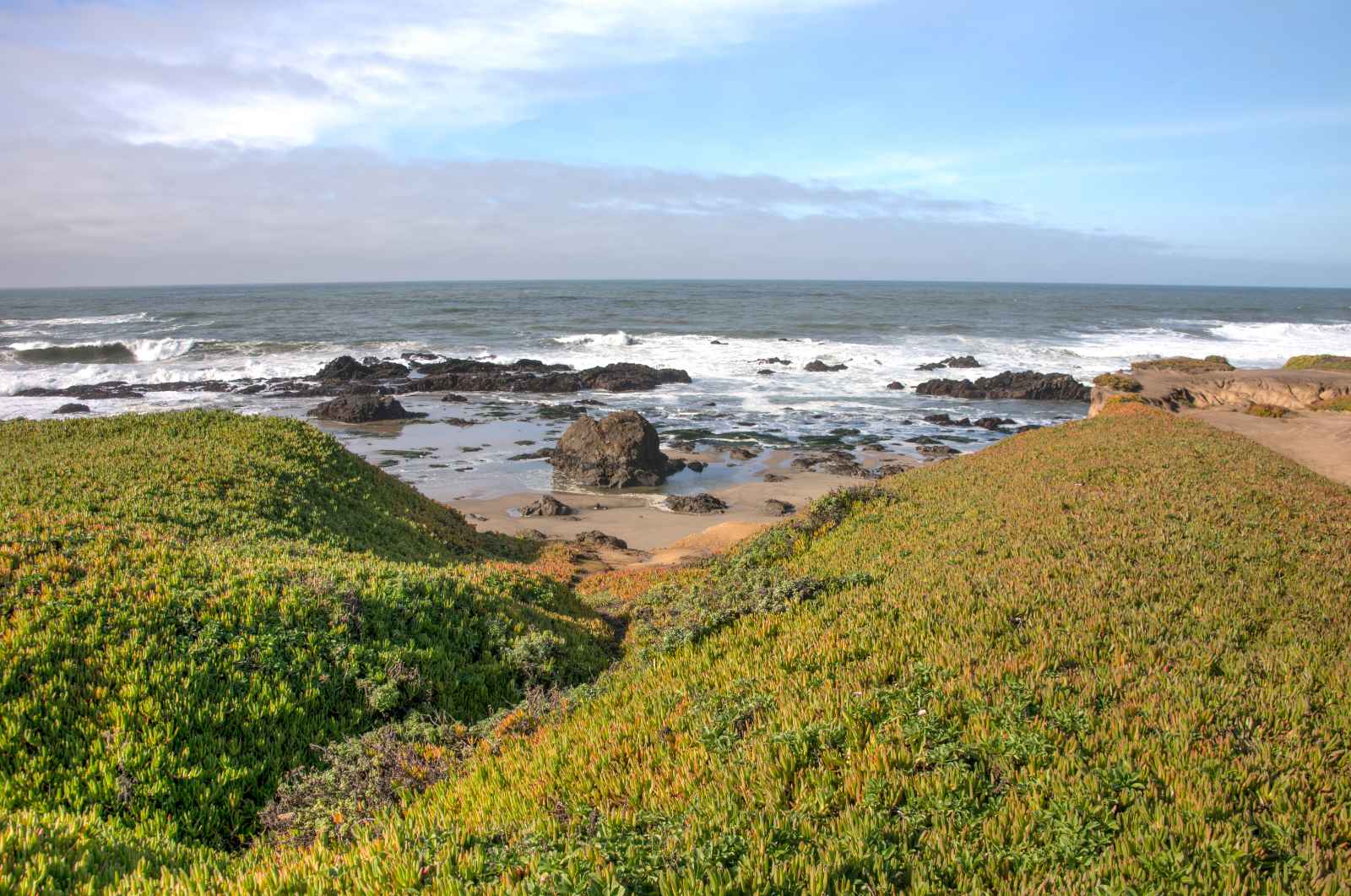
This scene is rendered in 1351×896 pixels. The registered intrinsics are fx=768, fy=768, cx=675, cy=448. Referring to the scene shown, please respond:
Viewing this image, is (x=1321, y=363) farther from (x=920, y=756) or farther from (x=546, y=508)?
(x=920, y=756)

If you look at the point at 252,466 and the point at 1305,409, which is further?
the point at 1305,409

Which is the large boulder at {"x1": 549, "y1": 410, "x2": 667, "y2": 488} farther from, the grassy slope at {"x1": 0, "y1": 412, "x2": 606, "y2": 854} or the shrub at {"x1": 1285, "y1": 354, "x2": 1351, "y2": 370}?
the shrub at {"x1": 1285, "y1": 354, "x2": 1351, "y2": 370}

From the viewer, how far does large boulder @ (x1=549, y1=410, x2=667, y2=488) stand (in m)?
26.0

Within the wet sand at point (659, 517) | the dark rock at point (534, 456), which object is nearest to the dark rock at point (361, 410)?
the dark rock at point (534, 456)

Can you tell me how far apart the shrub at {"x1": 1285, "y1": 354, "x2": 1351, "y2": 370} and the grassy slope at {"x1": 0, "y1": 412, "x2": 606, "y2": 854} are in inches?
1560

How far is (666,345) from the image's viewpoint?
6762 cm

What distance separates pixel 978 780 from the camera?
4352 millimetres

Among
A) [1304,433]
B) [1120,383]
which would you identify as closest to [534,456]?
[1120,383]

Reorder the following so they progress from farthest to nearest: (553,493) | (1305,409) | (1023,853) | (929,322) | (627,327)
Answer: (929,322) < (627,327) < (1305,409) < (553,493) < (1023,853)

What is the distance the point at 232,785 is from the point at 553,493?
1930 centimetres

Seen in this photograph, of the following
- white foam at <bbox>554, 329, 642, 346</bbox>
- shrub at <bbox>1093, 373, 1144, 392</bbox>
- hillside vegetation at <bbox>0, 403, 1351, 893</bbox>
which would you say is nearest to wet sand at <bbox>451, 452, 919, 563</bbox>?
hillside vegetation at <bbox>0, 403, 1351, 893</bbox>

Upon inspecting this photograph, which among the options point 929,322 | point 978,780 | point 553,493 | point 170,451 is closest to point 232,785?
point 978,780

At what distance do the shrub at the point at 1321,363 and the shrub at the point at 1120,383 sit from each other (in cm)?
978

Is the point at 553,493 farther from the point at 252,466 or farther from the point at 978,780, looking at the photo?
the point at 978,780
